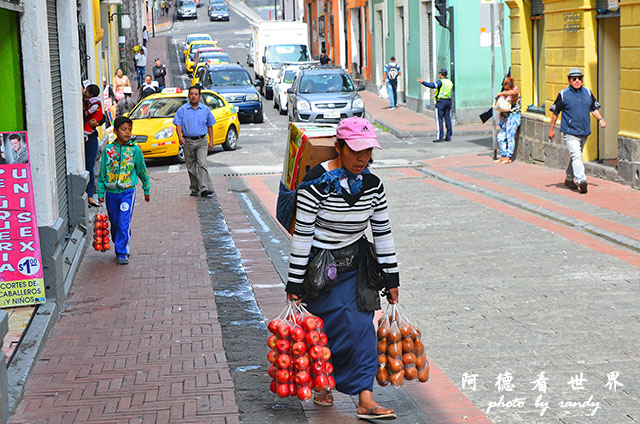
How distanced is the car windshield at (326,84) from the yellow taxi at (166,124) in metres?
5.48

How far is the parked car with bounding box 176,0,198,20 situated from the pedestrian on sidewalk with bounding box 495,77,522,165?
253 ft

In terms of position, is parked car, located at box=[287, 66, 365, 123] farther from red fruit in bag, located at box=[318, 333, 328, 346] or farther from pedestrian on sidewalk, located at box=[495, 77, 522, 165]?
red fruit in bag, located at box=[318, 333, 328, 346]

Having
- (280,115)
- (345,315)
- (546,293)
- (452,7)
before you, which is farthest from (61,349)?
(280,115)

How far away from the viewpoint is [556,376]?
6715 millimetres

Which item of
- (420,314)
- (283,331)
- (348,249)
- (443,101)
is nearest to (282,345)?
(283,331)

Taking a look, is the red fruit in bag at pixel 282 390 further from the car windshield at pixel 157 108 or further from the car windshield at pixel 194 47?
the car windshield at pixel 194 47

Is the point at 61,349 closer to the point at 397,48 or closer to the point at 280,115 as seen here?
the point at 280,115

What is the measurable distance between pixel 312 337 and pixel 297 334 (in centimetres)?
9

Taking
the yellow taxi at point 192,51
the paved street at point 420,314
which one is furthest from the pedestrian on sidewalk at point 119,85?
the yellow taxi at point 192,51

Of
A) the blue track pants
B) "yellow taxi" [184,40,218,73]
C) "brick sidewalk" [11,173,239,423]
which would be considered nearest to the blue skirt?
"brick sidewalk" [11,173,239,423]

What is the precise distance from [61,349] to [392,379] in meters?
2.92

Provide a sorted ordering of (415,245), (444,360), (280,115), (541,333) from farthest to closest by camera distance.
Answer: (280,115), (415,245), (541,333), (444,360)

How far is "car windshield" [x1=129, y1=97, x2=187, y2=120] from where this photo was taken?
2225 centimetres

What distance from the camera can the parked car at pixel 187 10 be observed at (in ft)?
308
